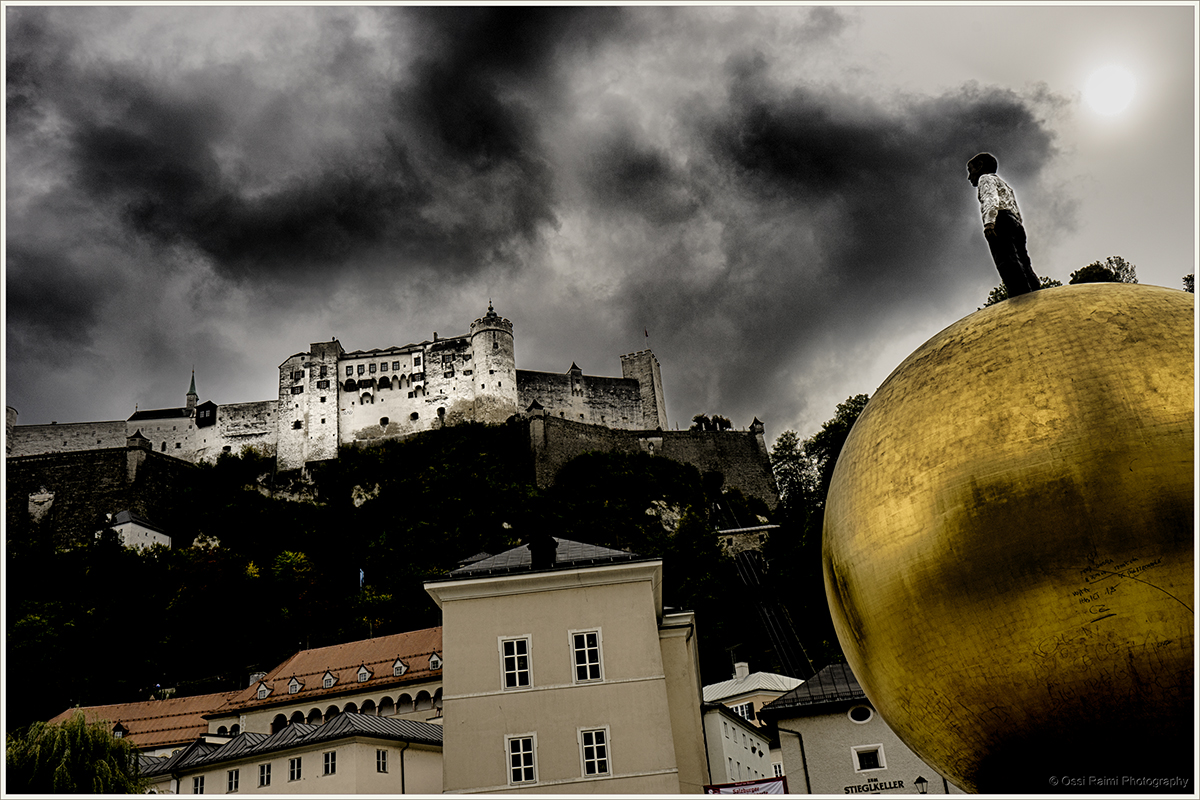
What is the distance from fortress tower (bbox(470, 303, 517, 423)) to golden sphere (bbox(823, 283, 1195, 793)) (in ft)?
225

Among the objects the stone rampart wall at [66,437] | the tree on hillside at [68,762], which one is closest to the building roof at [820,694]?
the tree on hillside at [68,762]

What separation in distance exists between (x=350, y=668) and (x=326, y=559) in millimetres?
24048

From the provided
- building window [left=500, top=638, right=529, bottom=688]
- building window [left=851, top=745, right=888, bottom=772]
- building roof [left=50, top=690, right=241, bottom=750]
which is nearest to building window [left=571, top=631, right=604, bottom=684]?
building window [left=500, top=638, right=529, bottom=688]

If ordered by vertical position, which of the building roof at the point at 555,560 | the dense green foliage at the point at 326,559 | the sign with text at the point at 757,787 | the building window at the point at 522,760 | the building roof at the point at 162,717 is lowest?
the sign with text at the point at 757,787

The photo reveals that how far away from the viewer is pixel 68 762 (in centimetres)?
1952

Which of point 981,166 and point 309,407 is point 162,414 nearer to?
point 309,407

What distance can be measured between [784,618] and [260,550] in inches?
1245

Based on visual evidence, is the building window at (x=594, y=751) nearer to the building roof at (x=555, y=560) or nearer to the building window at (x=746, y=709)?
the building roof at (x=555, y=560)

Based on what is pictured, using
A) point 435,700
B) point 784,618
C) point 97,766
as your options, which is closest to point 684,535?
point 784,618

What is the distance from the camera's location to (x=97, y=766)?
19.6m

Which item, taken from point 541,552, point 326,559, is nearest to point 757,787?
point 541,552

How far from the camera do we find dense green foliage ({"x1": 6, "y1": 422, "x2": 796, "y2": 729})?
45062mm

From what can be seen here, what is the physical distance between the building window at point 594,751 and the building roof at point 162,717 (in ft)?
74.7

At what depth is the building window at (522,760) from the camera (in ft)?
59.5
